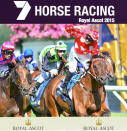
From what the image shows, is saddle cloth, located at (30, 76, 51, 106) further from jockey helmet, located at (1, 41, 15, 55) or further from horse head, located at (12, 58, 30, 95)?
horse head, located at (12, 58, 30, 95)

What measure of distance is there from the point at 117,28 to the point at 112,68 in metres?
5.41

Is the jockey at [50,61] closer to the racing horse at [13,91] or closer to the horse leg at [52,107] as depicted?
the horse leg at [52,107]

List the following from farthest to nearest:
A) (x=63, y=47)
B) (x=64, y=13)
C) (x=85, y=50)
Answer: (x=64, y=13) < (x=63, y=47) < (x=85, y=50)

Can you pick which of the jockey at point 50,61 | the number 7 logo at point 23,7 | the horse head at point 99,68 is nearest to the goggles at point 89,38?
the horse head at point 99,68

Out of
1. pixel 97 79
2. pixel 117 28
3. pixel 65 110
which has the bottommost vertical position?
pixel 65 110

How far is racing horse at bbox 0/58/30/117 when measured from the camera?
7.49m

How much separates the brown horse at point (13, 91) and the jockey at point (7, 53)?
8.7 inches

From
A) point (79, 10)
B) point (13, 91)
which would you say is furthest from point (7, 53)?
point (79, 10)

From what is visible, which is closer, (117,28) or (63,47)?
(63,47)

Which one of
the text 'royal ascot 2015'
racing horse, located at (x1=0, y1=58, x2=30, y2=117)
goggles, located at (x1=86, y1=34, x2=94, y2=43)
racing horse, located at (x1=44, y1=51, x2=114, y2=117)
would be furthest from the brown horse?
the text 'royal ascot 2015'

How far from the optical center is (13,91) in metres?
7.71

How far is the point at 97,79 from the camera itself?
7422mm

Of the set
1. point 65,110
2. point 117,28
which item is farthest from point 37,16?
point 65,110

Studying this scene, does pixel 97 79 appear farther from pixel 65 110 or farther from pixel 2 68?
pixel 2 68
